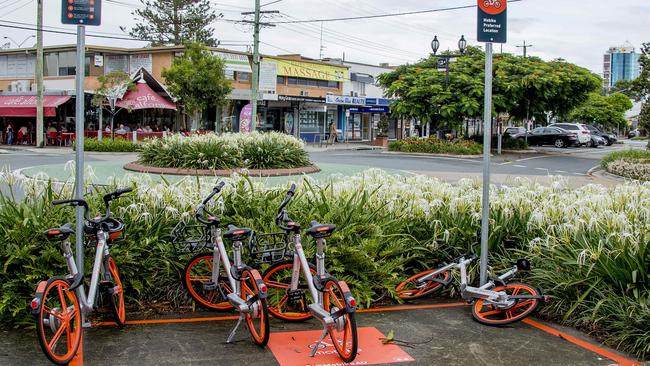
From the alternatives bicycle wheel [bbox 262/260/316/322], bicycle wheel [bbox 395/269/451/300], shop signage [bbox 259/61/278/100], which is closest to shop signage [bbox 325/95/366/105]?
shop signage [bbox 259/61/278/100]

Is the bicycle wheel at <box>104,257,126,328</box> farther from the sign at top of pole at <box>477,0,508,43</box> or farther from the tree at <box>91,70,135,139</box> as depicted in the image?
the tree at <box>91,70,135,139</box>

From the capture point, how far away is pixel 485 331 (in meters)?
5.59

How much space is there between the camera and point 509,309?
582cm

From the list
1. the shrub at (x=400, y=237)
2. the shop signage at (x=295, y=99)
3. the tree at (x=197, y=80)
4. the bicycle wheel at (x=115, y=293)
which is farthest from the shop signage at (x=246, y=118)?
the bicycle wheel at (x=115, y=293)

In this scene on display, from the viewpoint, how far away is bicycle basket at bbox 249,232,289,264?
223 inches

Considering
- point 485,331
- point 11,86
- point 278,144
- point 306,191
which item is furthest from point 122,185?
point 11,86

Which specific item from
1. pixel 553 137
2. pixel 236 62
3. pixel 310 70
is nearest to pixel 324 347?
pixel 236 62

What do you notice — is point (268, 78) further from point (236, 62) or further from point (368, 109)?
point (368, 109)

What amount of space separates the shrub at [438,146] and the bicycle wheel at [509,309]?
1215 inches

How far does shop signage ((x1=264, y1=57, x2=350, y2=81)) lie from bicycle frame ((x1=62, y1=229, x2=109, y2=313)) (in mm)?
45935

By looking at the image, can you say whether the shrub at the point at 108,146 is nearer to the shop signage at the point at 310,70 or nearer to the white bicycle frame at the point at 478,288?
the shop signage at the point at 310,70

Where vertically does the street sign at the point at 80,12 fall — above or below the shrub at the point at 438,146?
above

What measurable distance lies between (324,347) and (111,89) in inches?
1371

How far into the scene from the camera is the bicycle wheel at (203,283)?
5.85 metres
